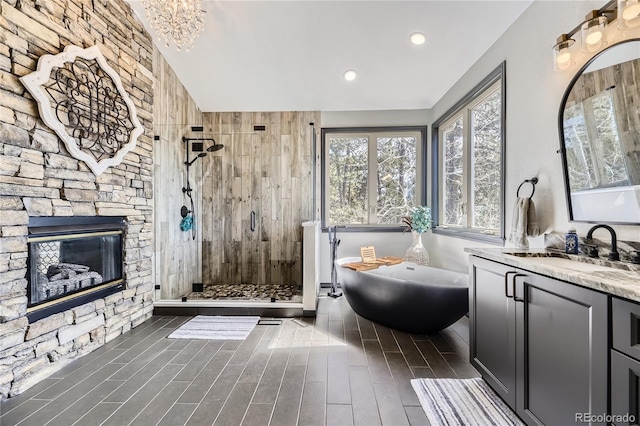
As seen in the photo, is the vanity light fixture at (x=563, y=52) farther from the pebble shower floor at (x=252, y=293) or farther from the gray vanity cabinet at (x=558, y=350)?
the pebble shower floor at (x=252, y=293)

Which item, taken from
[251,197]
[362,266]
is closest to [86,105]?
[251,197]

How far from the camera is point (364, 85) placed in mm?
3711

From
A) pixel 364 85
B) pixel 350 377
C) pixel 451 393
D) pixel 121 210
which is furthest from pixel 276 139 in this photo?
pixel 451 393

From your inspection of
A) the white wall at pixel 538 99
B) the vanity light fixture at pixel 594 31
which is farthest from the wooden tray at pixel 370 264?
the vanity light fixture at pixel 594 31

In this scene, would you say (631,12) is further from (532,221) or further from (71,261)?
(71,261)

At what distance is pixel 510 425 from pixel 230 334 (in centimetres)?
223

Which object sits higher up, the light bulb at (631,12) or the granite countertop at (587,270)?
the light bulb at (631,12)

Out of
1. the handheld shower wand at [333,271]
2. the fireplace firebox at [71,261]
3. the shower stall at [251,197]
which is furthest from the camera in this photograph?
the shower stall at [251,197]

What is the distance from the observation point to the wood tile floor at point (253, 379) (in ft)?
5.28

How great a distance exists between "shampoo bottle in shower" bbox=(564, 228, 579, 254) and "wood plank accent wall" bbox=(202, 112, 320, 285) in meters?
3.01

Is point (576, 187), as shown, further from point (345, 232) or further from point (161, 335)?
point (161, 335)

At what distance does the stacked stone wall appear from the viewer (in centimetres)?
175

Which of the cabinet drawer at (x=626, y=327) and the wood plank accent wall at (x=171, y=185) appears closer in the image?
the cabinet drawer at (x=626, y=327)

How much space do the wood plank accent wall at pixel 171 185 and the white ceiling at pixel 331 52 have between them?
233 mm
